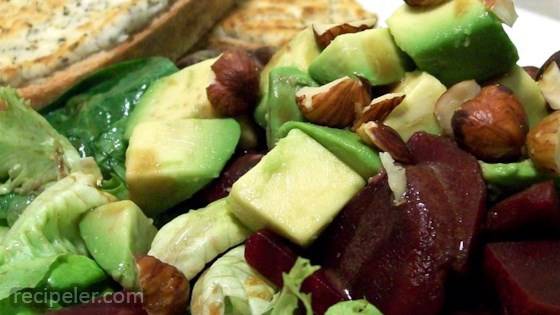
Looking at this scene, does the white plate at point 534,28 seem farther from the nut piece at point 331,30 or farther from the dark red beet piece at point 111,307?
the dark red beet piece at point 111,307

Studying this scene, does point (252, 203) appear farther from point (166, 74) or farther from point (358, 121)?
point (166, 74)

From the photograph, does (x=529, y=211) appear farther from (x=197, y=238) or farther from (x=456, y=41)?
(x=197, y=238)

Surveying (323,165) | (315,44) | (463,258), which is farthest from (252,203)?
(315,44)

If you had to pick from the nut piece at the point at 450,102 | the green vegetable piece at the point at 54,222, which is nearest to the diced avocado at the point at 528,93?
the nut piece at the point at 450,102

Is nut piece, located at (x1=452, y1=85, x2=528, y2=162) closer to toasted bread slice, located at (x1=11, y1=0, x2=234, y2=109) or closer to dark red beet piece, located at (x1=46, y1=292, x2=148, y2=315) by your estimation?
dark red beet piece, located at (x1=46, y1=292, x2=148, y2=315)

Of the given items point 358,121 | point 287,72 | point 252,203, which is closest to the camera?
point 252,203
